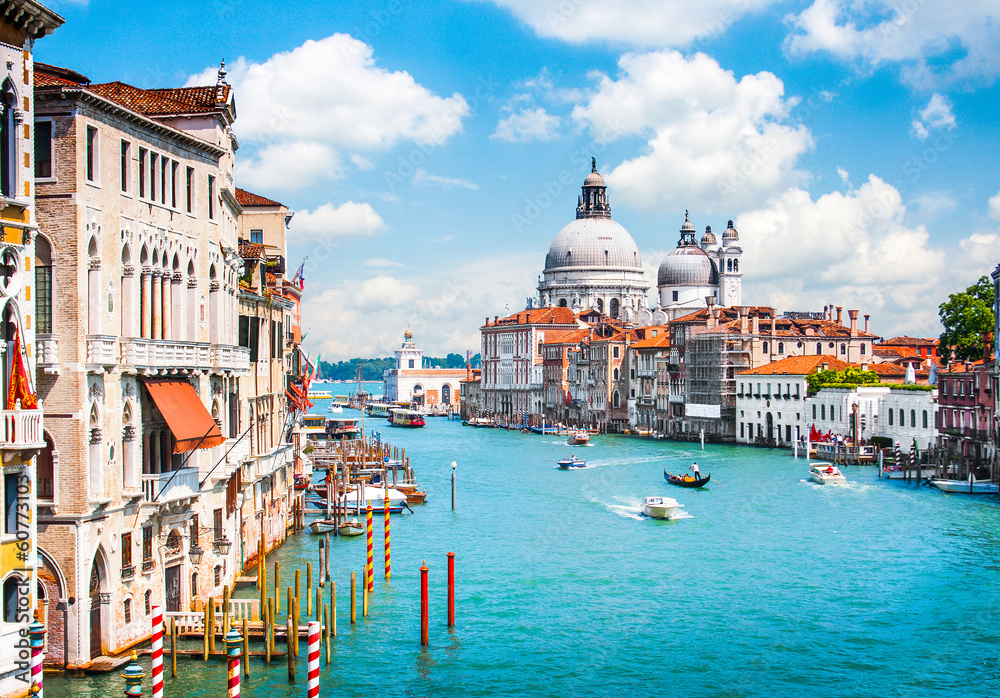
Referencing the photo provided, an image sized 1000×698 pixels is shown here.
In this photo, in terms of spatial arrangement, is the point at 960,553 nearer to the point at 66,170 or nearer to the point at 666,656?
the point at 666,656

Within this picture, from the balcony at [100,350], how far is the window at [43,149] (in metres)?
1.74

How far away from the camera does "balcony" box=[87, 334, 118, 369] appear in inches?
474

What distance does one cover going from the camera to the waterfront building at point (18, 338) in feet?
32.2

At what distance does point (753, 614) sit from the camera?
58.5ft

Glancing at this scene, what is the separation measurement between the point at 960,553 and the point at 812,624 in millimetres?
7039

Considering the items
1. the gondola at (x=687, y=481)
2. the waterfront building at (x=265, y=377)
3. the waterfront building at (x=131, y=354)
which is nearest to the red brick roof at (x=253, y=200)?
the waterfront building at (x=265, y=377)

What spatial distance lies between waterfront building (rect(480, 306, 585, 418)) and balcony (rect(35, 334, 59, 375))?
→ 7298 centimetres

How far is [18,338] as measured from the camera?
1005cm

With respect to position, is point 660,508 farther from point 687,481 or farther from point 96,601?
point 96,601

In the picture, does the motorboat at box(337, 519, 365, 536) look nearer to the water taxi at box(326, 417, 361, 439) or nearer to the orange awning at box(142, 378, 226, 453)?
the orange awning at box(142, 378, 226, 453)

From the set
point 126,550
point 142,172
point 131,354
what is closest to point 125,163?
point 142,172

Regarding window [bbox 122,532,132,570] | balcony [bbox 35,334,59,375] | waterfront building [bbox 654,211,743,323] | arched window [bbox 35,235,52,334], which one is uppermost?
waterfront building [bbox 654,211,743,323]

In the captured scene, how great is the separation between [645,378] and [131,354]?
56301 millimetres

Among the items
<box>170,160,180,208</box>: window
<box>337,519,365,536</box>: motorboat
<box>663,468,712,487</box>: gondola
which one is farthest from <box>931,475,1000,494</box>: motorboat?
<box>170,160,180,208</box>: window
